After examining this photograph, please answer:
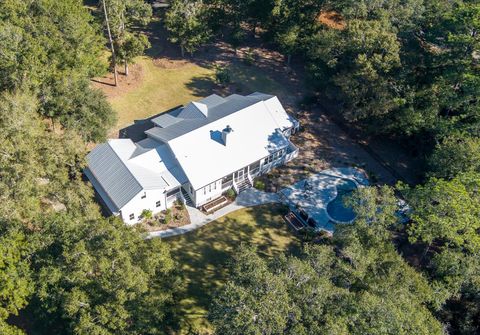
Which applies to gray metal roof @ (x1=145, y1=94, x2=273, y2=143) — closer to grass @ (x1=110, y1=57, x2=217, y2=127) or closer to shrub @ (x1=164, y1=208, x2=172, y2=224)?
grass @ (x1=110, y1=57, x2=217, y2=127)

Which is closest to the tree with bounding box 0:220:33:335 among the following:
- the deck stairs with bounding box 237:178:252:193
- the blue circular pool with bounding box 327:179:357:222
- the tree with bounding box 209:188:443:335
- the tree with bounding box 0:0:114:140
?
the tree with bounding box 209:188:443:335

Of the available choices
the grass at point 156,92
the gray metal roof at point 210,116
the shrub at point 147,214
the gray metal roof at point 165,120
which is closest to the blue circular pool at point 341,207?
the gray metal roof at point 210,116

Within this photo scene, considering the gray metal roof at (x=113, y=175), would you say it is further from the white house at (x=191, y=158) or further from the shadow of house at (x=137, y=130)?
the shadow of house at (x=137, y=130)

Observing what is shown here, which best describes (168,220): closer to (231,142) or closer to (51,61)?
(231,142)

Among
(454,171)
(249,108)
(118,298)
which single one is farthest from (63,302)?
(454,171)

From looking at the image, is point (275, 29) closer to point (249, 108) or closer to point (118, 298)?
point (249, 108)

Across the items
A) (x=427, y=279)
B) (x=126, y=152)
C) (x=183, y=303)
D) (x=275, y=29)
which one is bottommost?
(x=183, y=303)

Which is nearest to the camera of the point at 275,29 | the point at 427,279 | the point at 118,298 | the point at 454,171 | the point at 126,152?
the point at 118,298

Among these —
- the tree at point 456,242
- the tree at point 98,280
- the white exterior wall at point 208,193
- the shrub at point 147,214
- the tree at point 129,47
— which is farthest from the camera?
the tree at point 129,47
